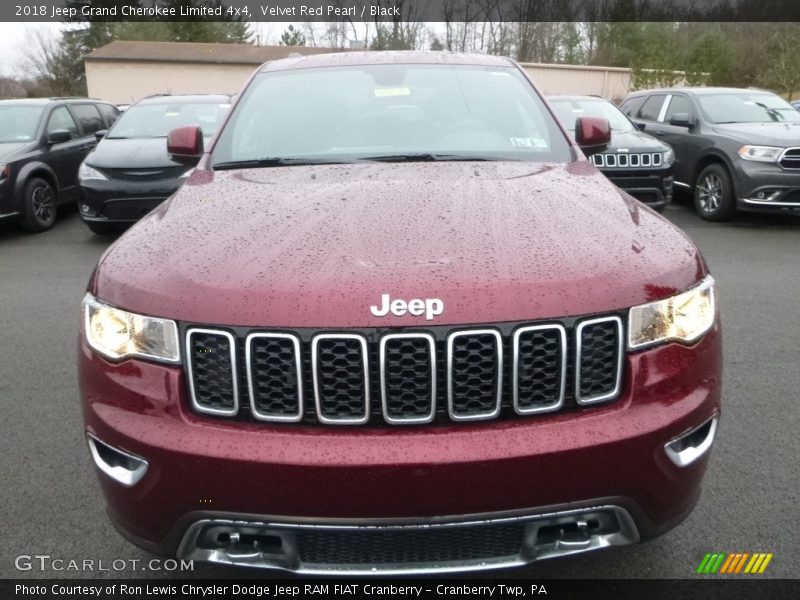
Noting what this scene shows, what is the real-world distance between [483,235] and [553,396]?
1.70ft

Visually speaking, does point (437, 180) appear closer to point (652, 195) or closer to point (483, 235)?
point (483, 235)

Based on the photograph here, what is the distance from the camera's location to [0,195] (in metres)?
7.86

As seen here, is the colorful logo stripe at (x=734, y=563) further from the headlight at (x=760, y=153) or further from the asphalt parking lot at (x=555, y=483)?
the headlight at (x=760, y=153)

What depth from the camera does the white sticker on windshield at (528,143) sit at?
3.02m

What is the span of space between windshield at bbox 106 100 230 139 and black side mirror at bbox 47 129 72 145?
33.5 inches

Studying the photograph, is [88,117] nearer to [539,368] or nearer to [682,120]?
[682,120]

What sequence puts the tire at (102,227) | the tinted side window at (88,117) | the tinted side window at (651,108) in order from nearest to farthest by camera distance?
1. the tire at (102,227)
2. the tinted side window at (88,117)
3. the tinted side window at (651,108)

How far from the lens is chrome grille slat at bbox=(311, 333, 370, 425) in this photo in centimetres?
172

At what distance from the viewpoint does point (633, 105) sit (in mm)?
11516

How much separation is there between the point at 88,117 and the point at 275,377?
10105 mm

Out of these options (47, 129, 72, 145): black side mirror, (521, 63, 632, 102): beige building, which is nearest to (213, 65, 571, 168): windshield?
(47, 129, 72, 145): black side mirror

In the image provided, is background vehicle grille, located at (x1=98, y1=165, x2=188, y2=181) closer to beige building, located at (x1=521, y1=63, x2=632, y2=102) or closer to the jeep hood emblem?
the jeep hood emblem

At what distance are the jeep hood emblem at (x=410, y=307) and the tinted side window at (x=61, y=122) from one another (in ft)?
28.7

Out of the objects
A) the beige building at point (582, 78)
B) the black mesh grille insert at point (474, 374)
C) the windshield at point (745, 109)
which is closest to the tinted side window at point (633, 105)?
the windshield at point (745, 109)
